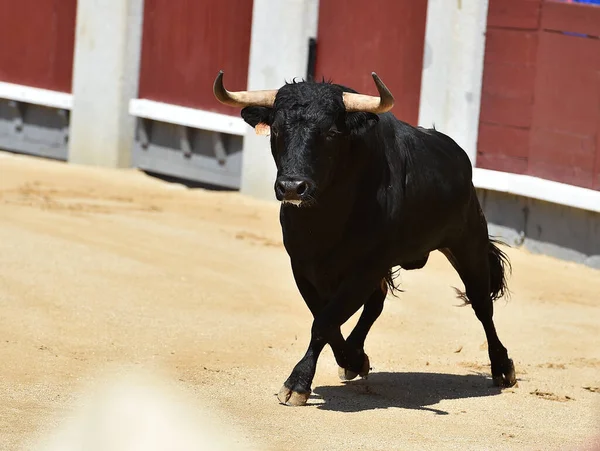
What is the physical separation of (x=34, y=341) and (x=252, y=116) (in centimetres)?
177

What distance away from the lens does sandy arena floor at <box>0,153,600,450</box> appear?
5.59m

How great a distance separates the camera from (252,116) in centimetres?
600

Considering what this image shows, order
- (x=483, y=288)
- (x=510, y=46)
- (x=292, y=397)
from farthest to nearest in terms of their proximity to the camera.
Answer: (x=510, y=46) → (x=483, y=288) → (x=292, y=397)

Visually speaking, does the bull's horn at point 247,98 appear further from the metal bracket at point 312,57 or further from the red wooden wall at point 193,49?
the red wooden wall at point 193,49

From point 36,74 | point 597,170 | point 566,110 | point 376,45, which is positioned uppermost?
point 376,45

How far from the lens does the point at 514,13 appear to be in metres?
11.1

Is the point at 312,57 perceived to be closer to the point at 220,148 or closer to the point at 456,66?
the point at 220,148

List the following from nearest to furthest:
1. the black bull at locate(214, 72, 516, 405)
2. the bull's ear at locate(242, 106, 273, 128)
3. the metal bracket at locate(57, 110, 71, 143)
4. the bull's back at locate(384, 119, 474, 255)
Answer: the black bull at locate(214, 72, 516, 405)
the bull's ear at locate(242, 106, 273, 128)
the bull's back at locate(384, 119, 474, 255)
the metal bracket at locate(57, 110, 71, 143)

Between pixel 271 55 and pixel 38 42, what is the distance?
356 cm

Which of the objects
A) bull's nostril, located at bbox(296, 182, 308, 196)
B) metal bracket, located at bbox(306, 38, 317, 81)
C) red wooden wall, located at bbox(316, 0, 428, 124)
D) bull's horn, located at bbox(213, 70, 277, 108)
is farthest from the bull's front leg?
metal bracket, located at bbox(306, 38, 317, 81)

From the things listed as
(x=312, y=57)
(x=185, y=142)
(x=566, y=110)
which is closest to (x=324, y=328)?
(x=566, y=110)

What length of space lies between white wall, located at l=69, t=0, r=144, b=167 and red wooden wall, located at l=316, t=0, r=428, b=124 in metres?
2.42

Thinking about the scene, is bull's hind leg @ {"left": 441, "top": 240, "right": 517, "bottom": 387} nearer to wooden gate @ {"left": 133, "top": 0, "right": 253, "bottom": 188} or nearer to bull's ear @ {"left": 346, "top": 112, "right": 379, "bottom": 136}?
bull's ear @ {"left": 346, "top": 112, "right": 379, "bottom": 136}

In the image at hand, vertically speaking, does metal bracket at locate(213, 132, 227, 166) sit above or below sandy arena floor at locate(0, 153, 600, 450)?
above
